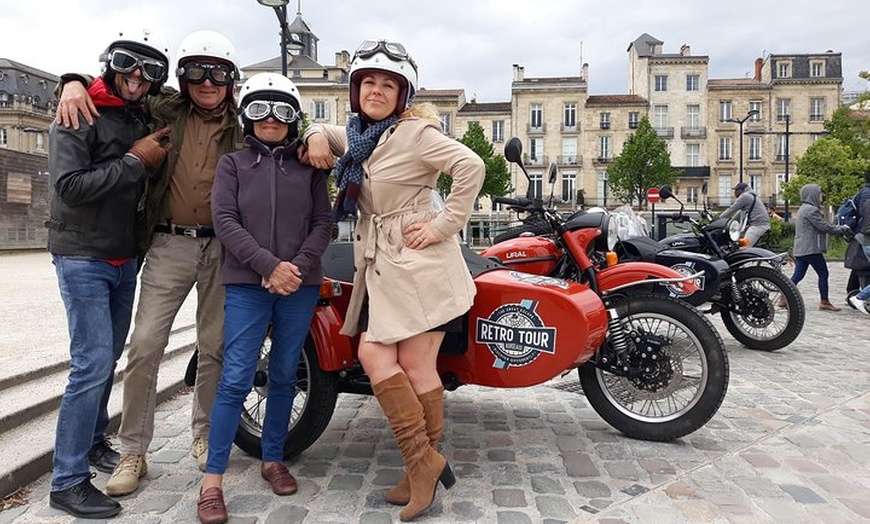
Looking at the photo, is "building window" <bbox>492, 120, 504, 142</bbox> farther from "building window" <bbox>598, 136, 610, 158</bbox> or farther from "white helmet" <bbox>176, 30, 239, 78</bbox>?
"white helmet" <bbox>176, 30, 239, 78</bbox>

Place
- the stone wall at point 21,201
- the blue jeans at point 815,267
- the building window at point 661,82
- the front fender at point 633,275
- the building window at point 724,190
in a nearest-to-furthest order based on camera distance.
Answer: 1. the front fender at point 633,275
2. the blue jeans at point 815,267
3. the stone wall at point 21,201
4. the building window at point 724,190
5. the building window at point 661,82

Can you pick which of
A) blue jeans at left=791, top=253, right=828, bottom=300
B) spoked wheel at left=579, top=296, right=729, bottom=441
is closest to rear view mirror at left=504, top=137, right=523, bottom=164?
spoked wheel at left=579, top=296, right=729, bottom=441

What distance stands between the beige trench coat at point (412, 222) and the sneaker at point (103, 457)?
157 centimetres

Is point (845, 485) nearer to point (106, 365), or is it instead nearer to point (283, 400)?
point (283, 400)

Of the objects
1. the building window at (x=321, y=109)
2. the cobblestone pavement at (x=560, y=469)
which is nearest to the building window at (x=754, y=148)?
the building window at (x=321, y=109)

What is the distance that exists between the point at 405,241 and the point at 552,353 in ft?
3.11

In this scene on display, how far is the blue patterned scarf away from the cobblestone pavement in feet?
4.38

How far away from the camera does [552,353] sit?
3156 mm

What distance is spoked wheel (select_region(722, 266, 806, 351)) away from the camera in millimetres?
6379

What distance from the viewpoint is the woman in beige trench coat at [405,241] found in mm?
2715

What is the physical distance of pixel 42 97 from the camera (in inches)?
2847

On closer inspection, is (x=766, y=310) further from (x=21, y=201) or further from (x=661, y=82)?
(x=661, y=82)

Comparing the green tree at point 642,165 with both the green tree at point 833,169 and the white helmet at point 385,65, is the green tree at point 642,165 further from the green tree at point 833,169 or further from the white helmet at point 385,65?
the white helmet at point 385,65

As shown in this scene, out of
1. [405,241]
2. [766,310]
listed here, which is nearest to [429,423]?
[405,241]
